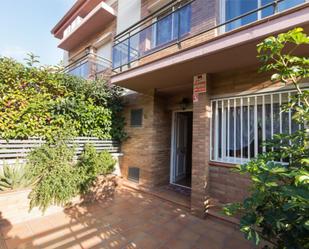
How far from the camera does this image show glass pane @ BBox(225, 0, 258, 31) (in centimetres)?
402

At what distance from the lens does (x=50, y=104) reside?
4.86 metres

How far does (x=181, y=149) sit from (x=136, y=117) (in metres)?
2.06

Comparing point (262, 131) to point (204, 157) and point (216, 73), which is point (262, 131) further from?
point (216, 73)

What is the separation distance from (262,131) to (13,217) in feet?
17.6

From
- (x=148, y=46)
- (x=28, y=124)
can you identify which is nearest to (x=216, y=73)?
(x=148, y=46)

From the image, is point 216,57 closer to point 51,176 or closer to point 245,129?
point 245,129

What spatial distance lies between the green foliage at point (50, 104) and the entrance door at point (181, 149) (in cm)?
202

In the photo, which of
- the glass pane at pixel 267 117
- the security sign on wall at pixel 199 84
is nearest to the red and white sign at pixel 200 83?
the security sign on wall at pixel 199 84

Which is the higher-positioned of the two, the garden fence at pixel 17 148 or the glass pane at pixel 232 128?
the glass pane at pixel 232 128

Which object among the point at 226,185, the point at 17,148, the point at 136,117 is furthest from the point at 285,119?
the point at 17,148

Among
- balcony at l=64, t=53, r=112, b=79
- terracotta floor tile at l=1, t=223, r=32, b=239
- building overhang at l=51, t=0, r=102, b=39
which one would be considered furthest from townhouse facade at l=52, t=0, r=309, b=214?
building overhang at l=51, t=0, r=102, b=39

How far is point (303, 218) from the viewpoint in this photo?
149cm

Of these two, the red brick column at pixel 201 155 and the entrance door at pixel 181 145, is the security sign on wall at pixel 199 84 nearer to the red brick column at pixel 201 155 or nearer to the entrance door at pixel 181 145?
the red brick column at pixel 201 155

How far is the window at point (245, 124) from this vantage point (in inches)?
142
